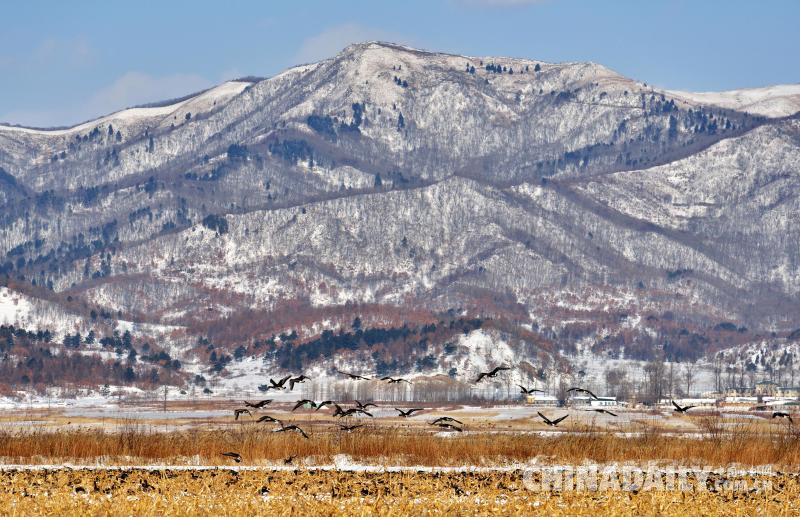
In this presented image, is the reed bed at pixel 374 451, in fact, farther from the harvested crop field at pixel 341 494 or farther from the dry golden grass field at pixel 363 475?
the harvested crop field at pixel 341 494

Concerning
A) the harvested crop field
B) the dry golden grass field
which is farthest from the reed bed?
the harvested crop field

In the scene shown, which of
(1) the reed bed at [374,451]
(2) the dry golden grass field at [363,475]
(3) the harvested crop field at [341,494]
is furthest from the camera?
(1) the reed bed at [374,451]

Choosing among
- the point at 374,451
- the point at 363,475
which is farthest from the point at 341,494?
the point at 374,451

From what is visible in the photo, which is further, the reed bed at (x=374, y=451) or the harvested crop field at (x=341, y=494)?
the reed bed at (x=374, y=451)

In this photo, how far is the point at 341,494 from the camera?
141ft

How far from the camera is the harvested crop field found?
3722 centimetres

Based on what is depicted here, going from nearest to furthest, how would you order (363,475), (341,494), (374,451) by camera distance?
(341,494) → (363,475) → (374,451)

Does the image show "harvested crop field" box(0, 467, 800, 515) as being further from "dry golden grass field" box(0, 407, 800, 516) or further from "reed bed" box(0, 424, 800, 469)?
"reed bed" box(0, 424, 800, 469)

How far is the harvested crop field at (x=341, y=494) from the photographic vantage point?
37.2m

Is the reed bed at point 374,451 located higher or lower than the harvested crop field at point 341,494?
higher

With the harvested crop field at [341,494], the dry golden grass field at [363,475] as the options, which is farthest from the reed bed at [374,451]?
the harvested crop field at [341,494]

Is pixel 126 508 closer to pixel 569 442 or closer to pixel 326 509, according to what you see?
pixel 326 509

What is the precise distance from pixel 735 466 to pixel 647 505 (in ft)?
74.0

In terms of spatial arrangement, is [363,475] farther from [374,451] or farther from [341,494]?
[374,451]
